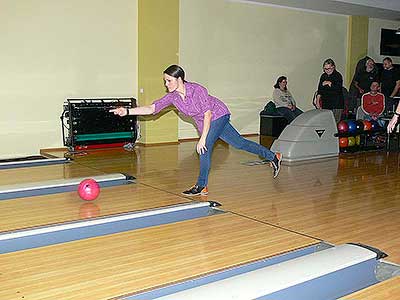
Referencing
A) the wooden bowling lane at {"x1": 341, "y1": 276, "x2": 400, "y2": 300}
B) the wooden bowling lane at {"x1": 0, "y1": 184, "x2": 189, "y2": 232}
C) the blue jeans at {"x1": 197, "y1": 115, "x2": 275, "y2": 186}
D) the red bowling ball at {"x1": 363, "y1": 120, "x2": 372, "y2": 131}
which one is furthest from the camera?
the red bowling ball at {"x1": 363, "y1": 120, "x2": 372, "y2": 131}

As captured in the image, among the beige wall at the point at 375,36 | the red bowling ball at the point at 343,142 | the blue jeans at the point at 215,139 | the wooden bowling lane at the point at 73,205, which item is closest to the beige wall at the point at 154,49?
the red bowling ball at the point at 343,142

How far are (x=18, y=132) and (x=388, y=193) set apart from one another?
424 cm

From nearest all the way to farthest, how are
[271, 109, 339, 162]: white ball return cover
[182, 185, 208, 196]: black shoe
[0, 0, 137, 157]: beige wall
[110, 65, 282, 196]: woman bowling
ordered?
[110, 65, 282, 196]: woman bowling < [182, 185, 208, 196]: black shoe < [271, 109, 339, 162]: white ball return cover < [0, 0, 137, 157]: beige wall

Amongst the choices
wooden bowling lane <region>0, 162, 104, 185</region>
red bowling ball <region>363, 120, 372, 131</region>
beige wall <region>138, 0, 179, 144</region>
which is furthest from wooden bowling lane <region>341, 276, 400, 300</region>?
beige wall <region>138, 0, 179, 144</region>

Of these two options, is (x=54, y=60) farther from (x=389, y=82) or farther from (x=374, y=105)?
(x=389, y=82)

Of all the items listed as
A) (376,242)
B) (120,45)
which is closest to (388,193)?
(376,242)

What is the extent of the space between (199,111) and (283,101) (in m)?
4.40

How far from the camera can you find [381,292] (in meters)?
2.26

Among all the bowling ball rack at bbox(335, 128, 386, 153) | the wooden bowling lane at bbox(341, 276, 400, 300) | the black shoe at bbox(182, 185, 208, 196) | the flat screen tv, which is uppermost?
the flat screen tv

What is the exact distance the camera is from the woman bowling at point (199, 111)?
12.3 ft

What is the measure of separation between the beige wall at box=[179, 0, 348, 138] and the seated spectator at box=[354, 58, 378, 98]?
1.08 m

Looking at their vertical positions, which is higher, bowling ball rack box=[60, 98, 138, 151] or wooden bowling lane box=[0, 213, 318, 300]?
bowling ball rack box=[60, 98, 138, 151]

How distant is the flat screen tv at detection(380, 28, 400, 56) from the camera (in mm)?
10195

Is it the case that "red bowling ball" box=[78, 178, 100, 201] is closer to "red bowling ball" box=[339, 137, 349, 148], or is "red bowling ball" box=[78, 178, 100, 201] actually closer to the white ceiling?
"red bowling ball" box=[339, 137, 349, 148]
